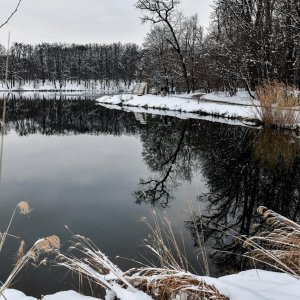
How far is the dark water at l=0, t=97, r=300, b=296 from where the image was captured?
5.38 meters

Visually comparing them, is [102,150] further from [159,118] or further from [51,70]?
[51,70]

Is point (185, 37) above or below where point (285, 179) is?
above

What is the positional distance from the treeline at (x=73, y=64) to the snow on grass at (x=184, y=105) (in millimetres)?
42680

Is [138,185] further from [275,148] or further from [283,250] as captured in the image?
[275,148]

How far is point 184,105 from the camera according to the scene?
25984 mm

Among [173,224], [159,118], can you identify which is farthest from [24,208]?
[159,118]

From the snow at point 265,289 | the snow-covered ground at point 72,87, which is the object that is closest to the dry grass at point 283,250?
the snow at point 265,289

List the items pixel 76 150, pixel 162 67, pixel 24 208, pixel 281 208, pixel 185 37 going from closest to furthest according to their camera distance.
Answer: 1. pixel 24 208
2. pixel 281 208
3. pixel 76 150
4. pixel 162 67
5. pixel 185 37

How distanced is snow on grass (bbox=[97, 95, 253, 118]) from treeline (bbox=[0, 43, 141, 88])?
4268 cm

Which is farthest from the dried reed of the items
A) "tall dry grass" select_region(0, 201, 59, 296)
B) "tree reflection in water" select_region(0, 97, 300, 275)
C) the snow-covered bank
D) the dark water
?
the dark water

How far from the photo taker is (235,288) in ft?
8.34

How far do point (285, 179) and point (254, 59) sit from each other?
15147 millimetres

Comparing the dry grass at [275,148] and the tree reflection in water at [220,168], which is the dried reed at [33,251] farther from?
the dry grass at [275,148]

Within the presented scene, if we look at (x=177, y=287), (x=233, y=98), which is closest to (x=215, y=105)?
(x=233, y=98)
